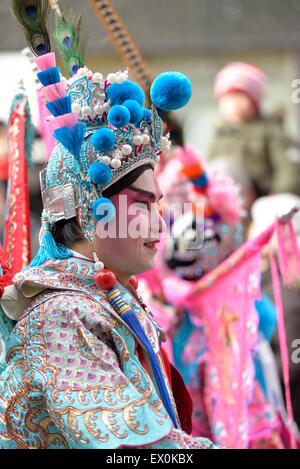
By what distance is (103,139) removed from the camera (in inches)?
106

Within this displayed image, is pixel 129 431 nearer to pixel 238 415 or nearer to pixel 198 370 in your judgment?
pixel 238 415

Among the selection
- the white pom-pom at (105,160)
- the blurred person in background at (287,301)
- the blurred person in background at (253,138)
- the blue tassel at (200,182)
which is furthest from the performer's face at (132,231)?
the blurred person in background at (253,138)

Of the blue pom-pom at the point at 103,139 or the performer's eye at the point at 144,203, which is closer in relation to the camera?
the blue pom-pom at the point at 103,139

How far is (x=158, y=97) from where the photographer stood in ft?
9.20

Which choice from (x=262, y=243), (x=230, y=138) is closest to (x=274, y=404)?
(x=262, y=243)

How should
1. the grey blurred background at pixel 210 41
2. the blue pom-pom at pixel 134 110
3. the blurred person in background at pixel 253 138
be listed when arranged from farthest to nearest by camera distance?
the grey blurred background at pixel 210 41, the blurred person in background at pixel 253 138, the blue pom-pom at pixel 134 110

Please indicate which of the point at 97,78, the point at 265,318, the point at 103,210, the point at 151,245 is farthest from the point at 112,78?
the point at 265,318

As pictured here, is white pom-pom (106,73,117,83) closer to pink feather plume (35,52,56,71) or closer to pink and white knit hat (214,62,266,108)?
pink feather plume (35,52,56,71)

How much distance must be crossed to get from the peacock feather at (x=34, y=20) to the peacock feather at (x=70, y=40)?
263mm

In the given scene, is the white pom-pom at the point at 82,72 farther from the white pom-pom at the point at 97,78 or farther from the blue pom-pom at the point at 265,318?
the blue pom-pom at the point at 265,318

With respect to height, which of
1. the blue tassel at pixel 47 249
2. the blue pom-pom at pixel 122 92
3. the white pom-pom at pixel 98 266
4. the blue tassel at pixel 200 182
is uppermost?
the blue tassel at pixel 200 182

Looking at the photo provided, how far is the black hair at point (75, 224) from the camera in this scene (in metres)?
2.78

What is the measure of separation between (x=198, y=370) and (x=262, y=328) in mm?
536
